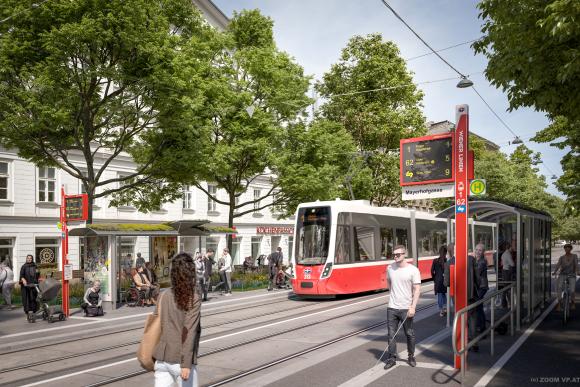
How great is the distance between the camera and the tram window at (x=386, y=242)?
790 inches

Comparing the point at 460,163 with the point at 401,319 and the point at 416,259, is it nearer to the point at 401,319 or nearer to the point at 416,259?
the point at 401,319

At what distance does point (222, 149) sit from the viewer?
2350cm

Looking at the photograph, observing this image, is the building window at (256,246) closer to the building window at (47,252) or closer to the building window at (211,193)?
the building window at (211,193)

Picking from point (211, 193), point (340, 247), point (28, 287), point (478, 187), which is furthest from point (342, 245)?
point (211, 193)

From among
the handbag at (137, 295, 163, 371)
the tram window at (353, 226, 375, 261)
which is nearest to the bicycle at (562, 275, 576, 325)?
the tram window at (353, 226, 375, 261)

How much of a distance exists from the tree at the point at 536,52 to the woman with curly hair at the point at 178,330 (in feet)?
19.4

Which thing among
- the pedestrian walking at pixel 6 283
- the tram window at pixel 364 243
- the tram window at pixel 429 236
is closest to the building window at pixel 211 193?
the tram window at pixel 429 236

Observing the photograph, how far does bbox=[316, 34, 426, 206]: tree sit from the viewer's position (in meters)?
34.3

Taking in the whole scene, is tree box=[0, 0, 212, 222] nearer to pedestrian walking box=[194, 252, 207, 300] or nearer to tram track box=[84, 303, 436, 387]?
pedestrian walking box=[194, 252, 207, 300]

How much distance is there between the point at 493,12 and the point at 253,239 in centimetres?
3524

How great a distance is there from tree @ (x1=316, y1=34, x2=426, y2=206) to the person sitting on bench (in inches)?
824

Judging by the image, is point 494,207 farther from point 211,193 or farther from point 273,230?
point 273,230

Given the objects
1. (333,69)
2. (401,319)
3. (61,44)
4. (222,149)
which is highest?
(333,69)

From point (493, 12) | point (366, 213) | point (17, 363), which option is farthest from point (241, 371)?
point (366, 213)
